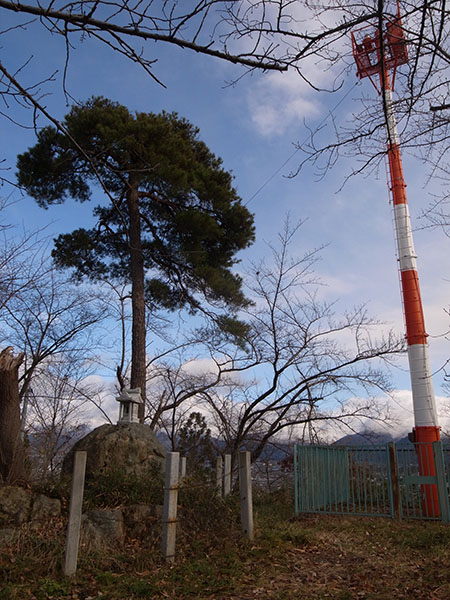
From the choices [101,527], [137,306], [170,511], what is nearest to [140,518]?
[101,527]

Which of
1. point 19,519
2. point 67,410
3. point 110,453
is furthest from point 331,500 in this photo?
point 67,410

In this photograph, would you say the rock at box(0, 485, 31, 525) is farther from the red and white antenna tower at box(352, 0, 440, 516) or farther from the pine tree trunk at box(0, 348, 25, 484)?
the red and white antenna tower at box(352, 0, 440, 516)

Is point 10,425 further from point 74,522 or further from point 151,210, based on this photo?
point 151,210

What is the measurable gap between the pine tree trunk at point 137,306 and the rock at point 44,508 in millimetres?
5165

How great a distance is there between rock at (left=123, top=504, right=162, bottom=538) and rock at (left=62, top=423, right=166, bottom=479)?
3.61 feet

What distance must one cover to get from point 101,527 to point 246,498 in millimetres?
2070

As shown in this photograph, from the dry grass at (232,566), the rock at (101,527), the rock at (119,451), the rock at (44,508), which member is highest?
the rock at (119,451)

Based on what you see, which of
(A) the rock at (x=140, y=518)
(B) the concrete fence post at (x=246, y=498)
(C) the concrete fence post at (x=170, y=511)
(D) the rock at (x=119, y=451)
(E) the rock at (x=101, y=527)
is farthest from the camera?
(D) the rock at (x=119, y=451)

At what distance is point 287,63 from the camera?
2.78 m

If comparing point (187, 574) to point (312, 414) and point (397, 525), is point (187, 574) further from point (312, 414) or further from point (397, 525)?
point (312, 414)

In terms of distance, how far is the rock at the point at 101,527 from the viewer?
5984 millimetres

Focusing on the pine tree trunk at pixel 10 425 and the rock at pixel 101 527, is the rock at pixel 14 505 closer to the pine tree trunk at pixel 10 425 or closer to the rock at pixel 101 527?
the pine tree trunk at pixel 10 425

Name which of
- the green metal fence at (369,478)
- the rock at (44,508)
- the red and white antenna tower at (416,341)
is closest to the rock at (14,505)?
the rock at (44,508)

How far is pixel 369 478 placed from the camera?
34.8 ft
